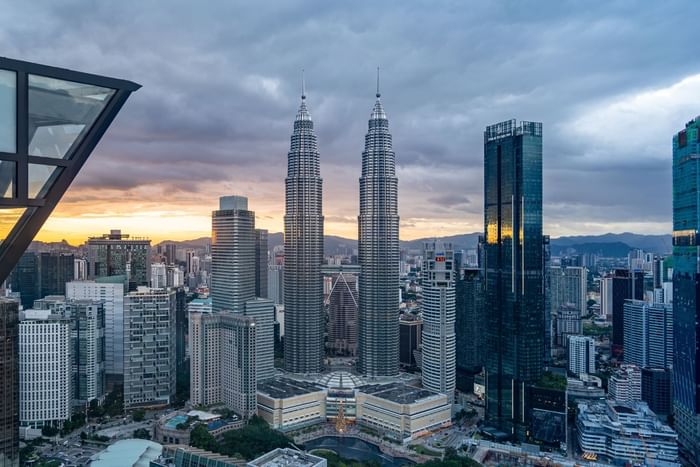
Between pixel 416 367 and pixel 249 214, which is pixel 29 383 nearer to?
pixel 249 214

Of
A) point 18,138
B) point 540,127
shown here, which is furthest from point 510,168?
point 18,138

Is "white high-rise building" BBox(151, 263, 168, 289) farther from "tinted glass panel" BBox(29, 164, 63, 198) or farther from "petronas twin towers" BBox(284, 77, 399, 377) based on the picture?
"tinted glass panel" BBox(29, 164, 63, 198)

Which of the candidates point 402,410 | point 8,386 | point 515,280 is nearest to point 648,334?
point 515,280

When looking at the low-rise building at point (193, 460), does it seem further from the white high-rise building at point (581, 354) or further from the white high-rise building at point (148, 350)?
the white high-rise building at point (581, 354)

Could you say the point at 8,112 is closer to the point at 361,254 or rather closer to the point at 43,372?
the point at 43,372

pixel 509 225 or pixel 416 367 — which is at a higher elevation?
pixel 509 225

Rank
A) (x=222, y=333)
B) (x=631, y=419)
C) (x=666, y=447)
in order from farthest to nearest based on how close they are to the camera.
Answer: (x=222, y=333), (x=631, y=419), (x=666, y=447)

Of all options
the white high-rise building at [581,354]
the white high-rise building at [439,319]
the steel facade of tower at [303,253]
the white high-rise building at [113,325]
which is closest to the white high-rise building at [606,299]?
the white high-rise building at [581,354]

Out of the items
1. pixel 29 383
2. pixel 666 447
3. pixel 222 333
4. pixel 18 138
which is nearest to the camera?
pixel 18 138
